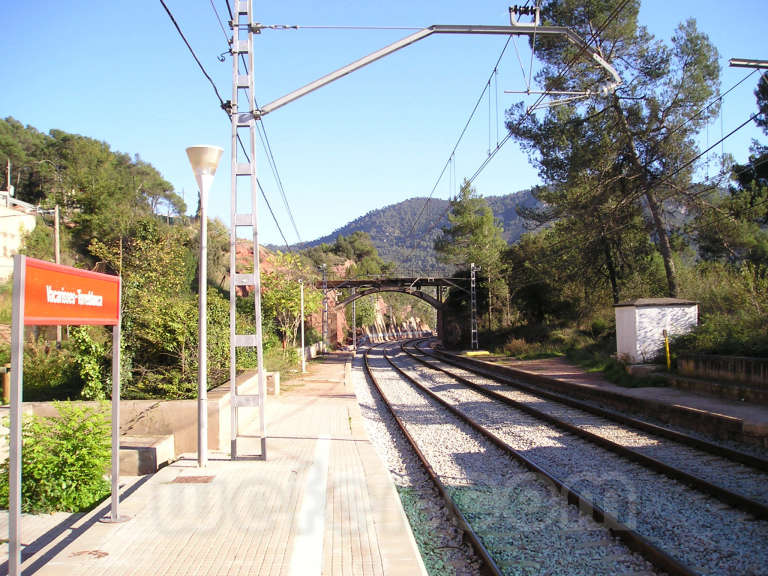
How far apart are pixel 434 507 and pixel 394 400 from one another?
11.3 metres

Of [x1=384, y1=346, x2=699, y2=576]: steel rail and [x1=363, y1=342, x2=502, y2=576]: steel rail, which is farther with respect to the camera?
[x1=363, y1=342, x2=502, y2=576]: steel rail

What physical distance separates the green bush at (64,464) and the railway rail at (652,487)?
537 cm

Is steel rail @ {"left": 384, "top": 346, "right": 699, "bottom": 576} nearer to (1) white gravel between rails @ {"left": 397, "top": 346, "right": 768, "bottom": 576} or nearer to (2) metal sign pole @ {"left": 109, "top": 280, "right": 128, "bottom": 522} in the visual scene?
(1) white gravel between rails @ {"left": 397, "top": 346, "right": 768, "bottom": 576}

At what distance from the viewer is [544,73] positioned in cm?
2778

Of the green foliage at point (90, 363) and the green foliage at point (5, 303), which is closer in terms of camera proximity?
the green foliage at point (90, 363)

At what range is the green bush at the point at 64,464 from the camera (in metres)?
6.17

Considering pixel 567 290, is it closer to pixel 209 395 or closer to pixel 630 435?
pixel 630 435

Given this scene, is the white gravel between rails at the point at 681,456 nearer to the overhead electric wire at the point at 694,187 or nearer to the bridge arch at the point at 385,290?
the overhead electric wire at the point at 694,187

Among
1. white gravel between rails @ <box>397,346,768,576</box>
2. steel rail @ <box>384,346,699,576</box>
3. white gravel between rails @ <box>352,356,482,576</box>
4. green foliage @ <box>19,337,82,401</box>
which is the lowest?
white gravel between rails @ <box>352,356,482,576</box>

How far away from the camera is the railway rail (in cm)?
538

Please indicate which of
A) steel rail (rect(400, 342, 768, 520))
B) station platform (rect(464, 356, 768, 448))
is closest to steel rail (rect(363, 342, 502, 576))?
steel rail (rect(400, 342, 768, 520))

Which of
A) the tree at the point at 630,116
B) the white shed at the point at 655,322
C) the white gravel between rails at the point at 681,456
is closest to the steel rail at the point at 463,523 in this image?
the white gravel between rails at the point at 681,456

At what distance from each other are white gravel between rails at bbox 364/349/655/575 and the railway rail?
0.17 metres

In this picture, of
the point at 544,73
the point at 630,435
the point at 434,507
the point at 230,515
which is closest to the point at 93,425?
the point at 230,515
